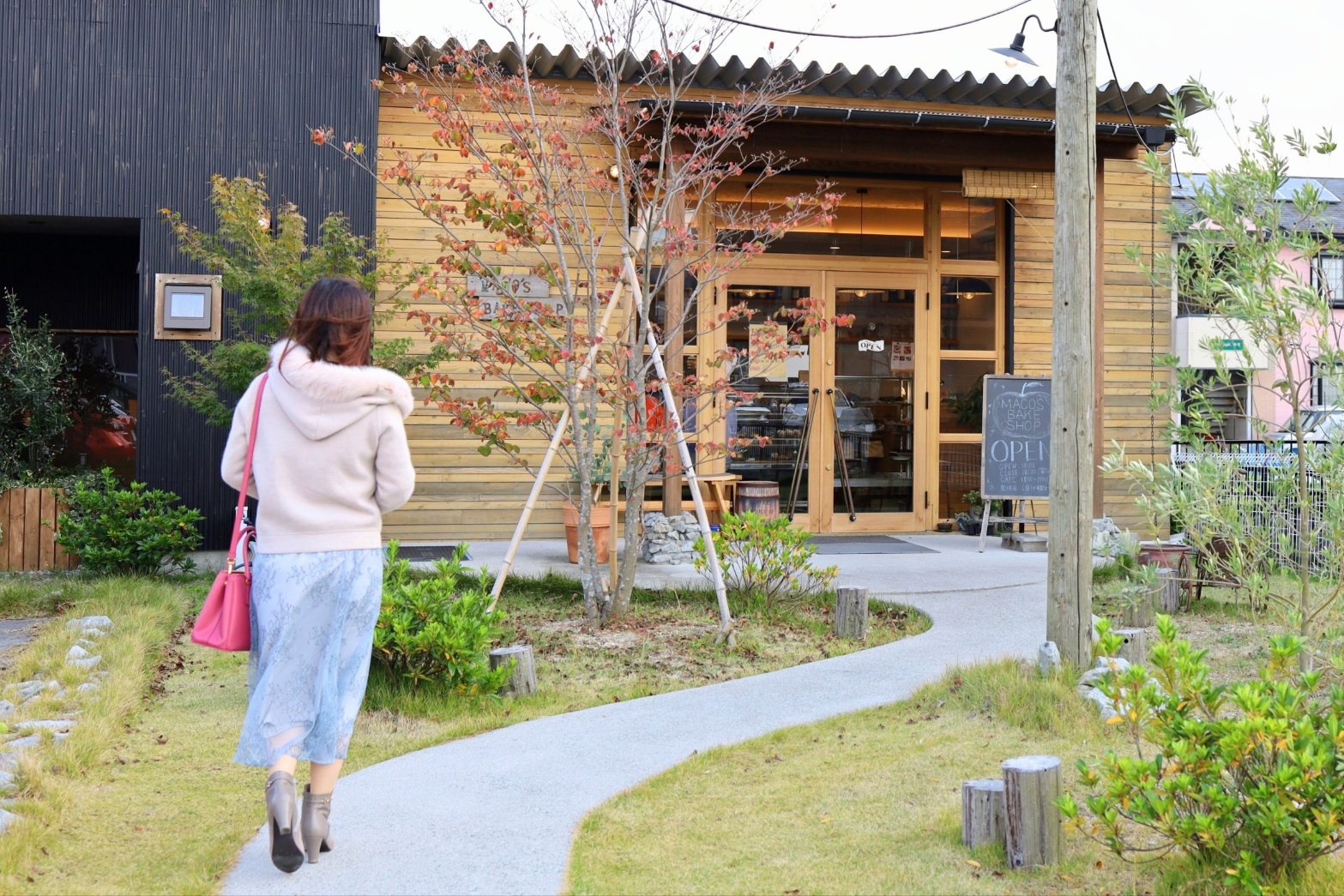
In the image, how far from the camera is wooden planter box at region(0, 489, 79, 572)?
28.0 ft

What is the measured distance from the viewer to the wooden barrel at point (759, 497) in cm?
907

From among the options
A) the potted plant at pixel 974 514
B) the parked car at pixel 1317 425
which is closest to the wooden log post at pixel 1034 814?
the parked car at pixel 1317 425

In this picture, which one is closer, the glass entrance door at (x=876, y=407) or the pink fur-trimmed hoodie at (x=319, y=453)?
the pink fur-trimmed hoodie at (x=319, y=453)

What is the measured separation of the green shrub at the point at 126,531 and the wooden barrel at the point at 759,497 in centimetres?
385

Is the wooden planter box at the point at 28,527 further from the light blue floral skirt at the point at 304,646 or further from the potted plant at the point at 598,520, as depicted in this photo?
the light blue floral skirt at the point at 304,646

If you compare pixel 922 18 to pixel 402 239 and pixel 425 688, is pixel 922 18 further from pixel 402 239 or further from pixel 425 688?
pixel 425 688

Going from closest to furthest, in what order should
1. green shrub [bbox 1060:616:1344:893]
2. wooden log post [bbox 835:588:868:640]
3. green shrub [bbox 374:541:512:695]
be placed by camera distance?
green shrub [bbox 1060:616:1344:893] → green shrub [bbox 374:541:512:695] → wooden log post [bbox 835:588:868:640]

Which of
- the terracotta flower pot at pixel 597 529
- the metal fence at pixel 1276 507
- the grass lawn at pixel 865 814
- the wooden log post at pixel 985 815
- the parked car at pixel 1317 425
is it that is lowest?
the grass lawn at pixel 865 814

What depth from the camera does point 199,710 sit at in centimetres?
507

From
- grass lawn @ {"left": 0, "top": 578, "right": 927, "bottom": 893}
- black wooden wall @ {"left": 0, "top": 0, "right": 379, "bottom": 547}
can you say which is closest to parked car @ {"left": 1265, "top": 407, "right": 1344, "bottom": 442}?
grass lawn @ {"left": 0, "top": 578, "right": 927, "bottom": 893}

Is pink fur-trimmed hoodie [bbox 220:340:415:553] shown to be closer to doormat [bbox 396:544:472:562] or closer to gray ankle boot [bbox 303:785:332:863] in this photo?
gray ankle boot [bbox 303:785:332:863]

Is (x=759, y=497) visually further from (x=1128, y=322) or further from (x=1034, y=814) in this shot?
(x=1034, y=814)

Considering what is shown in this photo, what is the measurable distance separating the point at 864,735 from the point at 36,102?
8.03 metres

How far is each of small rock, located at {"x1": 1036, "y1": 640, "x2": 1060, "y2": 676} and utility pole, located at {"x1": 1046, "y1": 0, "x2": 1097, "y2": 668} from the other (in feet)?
0.27
